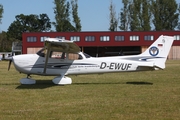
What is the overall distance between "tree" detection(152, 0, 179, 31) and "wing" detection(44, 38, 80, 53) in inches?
2450

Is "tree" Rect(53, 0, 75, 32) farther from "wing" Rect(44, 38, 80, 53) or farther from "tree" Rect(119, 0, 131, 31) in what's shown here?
"wing" Rect(44, 38, 80, 53)

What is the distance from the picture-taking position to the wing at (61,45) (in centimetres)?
1123

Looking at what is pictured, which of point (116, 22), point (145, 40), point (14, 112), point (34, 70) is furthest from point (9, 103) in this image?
point (116, 22)

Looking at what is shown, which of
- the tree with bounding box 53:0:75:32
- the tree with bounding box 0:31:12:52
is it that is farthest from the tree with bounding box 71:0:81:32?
the tree with bounding box 0:31:12:52

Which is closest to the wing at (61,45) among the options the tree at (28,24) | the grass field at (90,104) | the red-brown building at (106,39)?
the grass field at (90,104)

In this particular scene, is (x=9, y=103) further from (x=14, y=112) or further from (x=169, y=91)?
(x=169, y=91)

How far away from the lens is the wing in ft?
36.9

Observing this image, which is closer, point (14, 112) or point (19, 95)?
point (14, 112)

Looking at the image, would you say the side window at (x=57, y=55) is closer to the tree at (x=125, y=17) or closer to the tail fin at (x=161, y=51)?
the tail fin at (x=161, y=51)

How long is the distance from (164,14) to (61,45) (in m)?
66.3

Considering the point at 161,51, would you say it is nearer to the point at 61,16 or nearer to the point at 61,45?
the point at 61,45

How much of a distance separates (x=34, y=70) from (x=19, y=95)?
289 cm

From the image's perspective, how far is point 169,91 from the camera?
10.7 meters

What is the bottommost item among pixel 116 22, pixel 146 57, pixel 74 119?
pixel 74 119
